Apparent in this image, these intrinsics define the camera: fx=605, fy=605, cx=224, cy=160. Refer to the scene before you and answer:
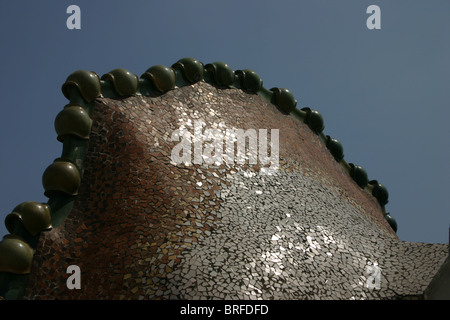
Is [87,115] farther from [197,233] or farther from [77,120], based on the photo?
[197,233]

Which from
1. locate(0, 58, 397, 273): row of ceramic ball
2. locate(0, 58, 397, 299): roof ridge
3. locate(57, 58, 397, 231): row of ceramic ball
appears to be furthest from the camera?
locate(57, 58, 397, 231): row of ceramic ball

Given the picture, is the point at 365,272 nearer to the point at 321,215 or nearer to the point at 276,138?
the point at 321,215

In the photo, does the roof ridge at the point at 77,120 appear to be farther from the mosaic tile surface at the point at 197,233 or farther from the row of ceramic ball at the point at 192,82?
the mosaic tile surface at the point at 197,233

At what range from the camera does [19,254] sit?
6.09m

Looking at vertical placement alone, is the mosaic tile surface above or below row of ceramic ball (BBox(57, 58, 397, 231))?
below

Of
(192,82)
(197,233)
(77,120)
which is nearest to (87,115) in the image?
(77,120)

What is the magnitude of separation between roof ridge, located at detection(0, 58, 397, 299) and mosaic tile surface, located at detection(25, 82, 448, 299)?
135 mm

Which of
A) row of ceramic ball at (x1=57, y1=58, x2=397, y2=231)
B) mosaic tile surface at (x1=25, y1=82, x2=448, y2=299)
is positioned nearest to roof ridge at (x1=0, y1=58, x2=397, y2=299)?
row of ceramic ball at (x1=57, y1=58, x2=397, y2=231)

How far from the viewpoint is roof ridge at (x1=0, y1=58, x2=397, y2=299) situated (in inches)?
241

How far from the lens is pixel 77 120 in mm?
7109

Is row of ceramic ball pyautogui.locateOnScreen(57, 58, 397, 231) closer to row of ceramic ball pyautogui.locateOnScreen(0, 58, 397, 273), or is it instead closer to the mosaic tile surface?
row of ceramic ball pyautogui.locateOnScreen(0, 58, 397, 273)

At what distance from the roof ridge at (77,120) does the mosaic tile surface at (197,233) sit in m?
0.13

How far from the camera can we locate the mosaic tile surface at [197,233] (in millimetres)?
5934
